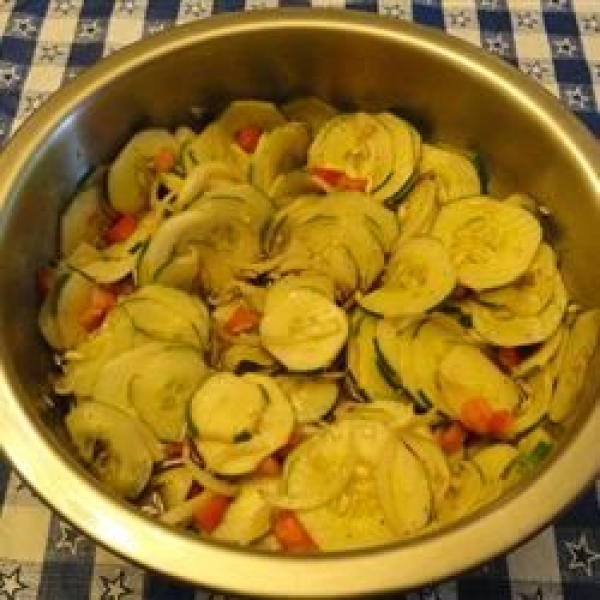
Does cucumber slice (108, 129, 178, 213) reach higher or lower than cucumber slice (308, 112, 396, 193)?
lower

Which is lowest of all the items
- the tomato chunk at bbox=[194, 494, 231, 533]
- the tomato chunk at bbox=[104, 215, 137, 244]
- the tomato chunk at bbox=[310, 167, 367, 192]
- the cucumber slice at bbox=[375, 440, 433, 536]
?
the tomato chunk at bbox=[194, 494, 231, 533]

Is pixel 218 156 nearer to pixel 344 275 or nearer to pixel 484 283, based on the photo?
pixel 344 275

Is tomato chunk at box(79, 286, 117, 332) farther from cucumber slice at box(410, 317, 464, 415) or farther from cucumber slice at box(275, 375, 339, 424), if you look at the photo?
cucumber slice at box(410, 317, 464, 415)

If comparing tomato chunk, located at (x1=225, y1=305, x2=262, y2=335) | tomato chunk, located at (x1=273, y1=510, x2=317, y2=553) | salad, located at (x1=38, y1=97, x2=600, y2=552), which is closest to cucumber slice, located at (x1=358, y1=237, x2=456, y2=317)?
salad, located at (x1=38, y1=97, x2=600, y2=552)

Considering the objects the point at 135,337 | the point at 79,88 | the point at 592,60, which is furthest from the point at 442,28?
the point at 135,337

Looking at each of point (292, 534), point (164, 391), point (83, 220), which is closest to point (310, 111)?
point (83, 220)

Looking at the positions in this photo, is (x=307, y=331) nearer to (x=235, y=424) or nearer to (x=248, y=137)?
(x=235, y=424)

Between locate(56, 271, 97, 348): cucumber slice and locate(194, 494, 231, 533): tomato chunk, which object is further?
locate(56, 271, 97, 348): cucumber slice
